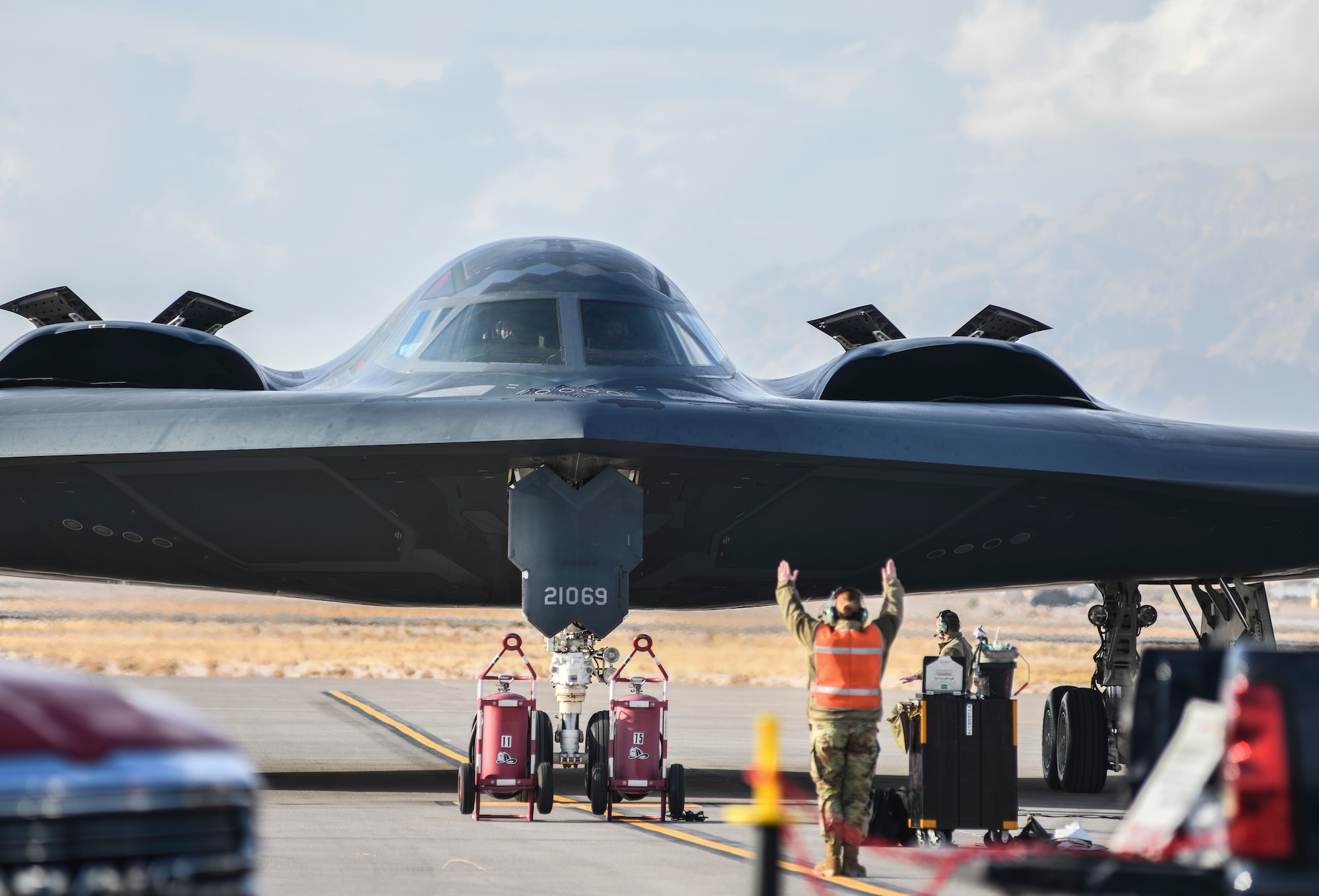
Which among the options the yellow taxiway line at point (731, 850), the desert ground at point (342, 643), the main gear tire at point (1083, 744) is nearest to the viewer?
the yellow taxiway line at point (731, 850)

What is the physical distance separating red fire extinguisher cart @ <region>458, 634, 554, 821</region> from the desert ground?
15.5 m

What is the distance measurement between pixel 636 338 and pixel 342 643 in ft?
160

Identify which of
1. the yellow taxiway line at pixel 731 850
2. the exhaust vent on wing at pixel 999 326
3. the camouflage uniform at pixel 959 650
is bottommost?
the yellow taxiway line at pixel 731 850

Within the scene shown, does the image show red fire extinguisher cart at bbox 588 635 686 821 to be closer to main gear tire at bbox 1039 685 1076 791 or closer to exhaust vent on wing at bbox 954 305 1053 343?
main gear tire at bbox 1039 685 1076 791

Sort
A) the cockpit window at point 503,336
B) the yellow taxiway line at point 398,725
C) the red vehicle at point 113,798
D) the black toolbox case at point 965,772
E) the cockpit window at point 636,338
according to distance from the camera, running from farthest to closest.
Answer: the yellow taxiway line at point 398,725 < the cockpit window at point 636,338 < the cockpit window at point 503,336 < the black toolbox case at point 965,772 < the red vehicle at point 113,798

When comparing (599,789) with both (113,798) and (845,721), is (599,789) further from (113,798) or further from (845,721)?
(113,798)

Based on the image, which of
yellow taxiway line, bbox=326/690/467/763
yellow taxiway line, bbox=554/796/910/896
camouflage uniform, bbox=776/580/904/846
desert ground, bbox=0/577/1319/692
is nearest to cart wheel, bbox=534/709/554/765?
yellow taxiway line, bbox=554/796/910/896

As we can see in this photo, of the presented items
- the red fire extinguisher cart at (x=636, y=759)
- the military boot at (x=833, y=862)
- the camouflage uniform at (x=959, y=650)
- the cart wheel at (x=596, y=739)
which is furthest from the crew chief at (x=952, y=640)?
the military boot at (x=833, y=862)

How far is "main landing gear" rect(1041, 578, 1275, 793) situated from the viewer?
49.9 ft

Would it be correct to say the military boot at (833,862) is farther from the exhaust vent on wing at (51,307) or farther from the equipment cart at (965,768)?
the exhaust vent on wing at (51,307)

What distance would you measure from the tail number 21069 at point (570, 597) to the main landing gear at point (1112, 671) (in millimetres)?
6615

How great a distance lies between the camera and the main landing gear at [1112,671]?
49.9ft

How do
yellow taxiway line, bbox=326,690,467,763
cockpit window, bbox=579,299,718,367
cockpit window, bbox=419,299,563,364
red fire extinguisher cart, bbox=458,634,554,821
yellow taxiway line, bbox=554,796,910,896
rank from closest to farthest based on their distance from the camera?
yellow taxiway line, bbox=554,796,910,896 < red fire extinguisher cart, bbox=458,634,554,821 < cockpit window, bbox=419,299,563,364 < cockpit window, bbox=579,299,718,367 < yellow taxiway line, bbox=326,690,467,763

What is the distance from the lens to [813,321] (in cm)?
1631
